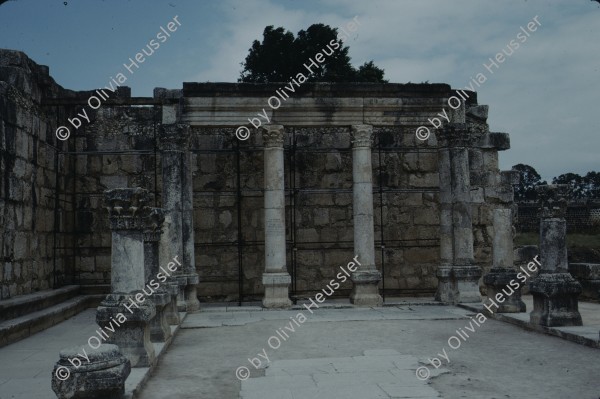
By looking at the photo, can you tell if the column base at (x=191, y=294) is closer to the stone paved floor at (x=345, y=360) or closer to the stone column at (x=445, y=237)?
the stone paved floor at (x=345, y=360)

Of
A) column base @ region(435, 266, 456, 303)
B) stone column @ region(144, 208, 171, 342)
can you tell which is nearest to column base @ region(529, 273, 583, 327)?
column base @ region(435, 266, 456, 303)

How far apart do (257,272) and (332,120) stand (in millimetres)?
3998

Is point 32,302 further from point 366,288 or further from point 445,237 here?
point 445,237

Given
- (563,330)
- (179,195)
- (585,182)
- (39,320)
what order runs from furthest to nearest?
(585,182), (179,195), (39,320), (563,330)

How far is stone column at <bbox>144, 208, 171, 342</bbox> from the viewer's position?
8.38m

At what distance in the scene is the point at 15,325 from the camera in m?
8.95

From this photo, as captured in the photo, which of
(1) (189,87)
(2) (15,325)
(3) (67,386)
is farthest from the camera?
(1) (189,87)

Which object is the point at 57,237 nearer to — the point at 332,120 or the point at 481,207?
the point at 332,120

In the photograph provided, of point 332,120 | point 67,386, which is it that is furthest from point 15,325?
point 332,120

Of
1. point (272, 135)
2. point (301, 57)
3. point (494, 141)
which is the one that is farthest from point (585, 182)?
point (272, 135)

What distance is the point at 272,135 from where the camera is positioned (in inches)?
513

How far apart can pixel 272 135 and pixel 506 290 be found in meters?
5.54

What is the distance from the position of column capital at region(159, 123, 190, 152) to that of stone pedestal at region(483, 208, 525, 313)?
6.41m

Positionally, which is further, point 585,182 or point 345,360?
point 585,182
